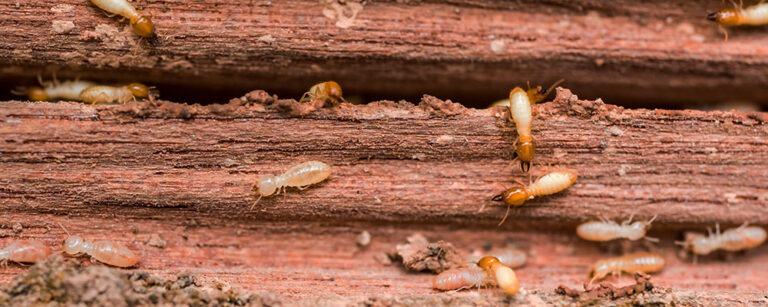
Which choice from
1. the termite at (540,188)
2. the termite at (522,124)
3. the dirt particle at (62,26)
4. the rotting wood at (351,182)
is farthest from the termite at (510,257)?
the dirt particle at (62,26)

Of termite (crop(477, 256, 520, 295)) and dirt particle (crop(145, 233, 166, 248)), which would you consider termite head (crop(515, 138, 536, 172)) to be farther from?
dirt particle (crop(145, 233, 166, 248))

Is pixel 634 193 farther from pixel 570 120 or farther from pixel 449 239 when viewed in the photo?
pixel 449 239

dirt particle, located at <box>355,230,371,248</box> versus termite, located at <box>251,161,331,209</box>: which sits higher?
termite, located at <box>251,161,331,209</box>

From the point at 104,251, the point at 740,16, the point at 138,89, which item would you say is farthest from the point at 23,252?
the point at 740,16

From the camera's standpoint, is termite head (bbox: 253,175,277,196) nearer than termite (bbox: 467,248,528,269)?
Yes

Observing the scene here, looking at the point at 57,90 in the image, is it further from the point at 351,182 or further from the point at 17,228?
the point at 351,182

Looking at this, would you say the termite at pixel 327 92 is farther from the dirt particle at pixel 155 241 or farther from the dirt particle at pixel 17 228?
the dirt particle at pixel 17 228

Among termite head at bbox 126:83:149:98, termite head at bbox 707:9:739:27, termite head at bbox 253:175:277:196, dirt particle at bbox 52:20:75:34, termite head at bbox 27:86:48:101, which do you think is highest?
termite head at bbox 707:9:739:27

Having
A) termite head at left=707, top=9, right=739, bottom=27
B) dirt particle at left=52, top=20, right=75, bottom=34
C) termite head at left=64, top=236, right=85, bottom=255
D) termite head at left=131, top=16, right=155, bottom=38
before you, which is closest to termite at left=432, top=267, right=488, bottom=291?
Answer: termite head at left=64, top=236, right=85, bottom=255
